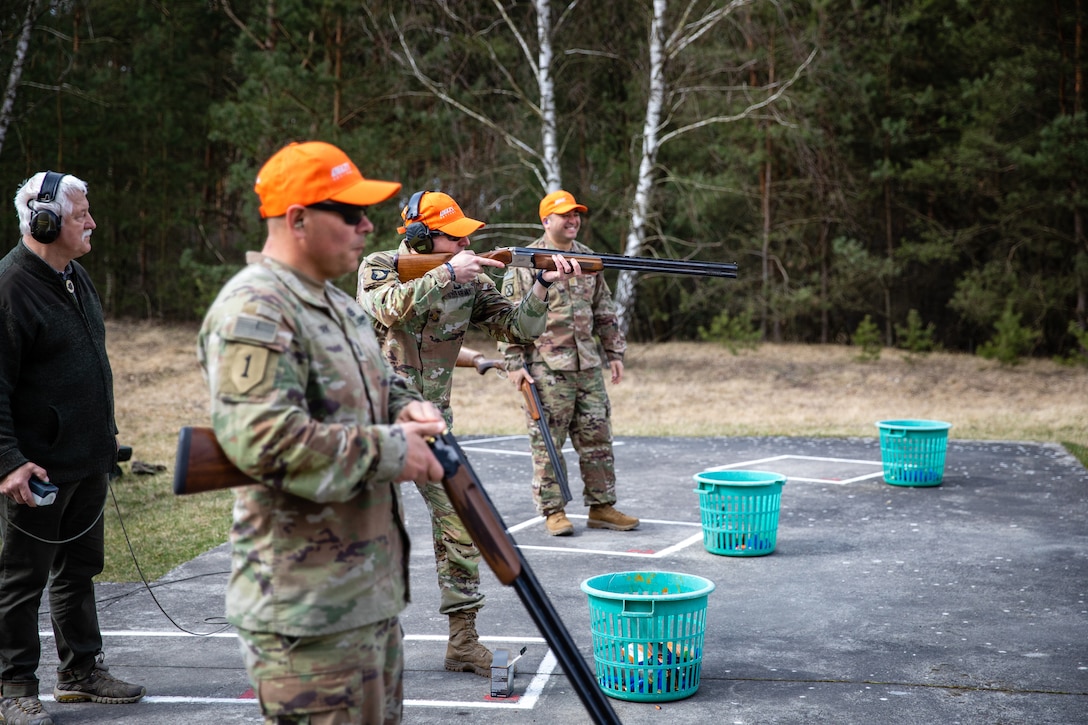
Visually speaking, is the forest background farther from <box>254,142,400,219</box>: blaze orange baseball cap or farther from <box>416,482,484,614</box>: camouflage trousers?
<box>254,142,400,219</box>: blaze orange baseball cap

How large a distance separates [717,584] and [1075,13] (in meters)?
18.9

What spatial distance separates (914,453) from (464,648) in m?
5.43

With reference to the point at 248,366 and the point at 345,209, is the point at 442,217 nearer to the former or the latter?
the point at 345,209

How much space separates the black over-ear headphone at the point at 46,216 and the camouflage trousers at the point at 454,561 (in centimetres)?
185

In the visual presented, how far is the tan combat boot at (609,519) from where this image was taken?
7.55m

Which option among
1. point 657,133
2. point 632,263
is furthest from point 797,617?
point 657,133

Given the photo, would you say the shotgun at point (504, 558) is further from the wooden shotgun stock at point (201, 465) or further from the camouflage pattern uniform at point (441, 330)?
the camouflage pattern uniform at point (441, 330)

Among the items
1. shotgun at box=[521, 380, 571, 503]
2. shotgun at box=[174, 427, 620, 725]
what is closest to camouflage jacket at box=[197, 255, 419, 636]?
shotgun at box=[174, 427, 620, 725]

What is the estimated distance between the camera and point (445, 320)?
4914 millimetres

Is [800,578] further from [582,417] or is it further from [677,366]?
[677,366]

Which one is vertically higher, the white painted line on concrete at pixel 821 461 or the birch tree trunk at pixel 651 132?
the birch tree trunk at pixel 651 132

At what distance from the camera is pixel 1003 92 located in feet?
66.7

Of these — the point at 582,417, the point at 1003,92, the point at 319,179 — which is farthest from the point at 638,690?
the point at 1003,92

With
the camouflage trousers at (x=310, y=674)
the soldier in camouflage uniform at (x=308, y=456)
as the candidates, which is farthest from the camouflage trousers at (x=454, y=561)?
the camouflage trousers at (x=310, y=674)
